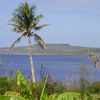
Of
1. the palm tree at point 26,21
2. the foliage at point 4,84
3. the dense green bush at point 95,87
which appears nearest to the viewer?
the foliage at point 4,84

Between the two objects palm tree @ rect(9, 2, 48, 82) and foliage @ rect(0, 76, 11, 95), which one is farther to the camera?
palm tree @ rect(9, 2, 48, 82)

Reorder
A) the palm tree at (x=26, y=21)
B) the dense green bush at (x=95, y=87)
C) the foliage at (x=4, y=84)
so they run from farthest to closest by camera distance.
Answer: the palm tree at (x=26, y=21) → the dense green bush at (x=95, y=87) → the foliage at (x=4, y=84)

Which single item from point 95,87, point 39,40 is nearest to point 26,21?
point 39,40

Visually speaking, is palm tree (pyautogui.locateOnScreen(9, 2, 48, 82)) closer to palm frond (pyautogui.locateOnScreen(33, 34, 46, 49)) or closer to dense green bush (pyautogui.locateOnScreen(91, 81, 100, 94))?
palm frond (pyautogui.locateOnScreen(33, 34, 46, 49))

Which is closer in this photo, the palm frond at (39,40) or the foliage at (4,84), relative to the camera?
the foliage at (4,84)

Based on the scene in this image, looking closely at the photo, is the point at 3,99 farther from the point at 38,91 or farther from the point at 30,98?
the point at 38,91

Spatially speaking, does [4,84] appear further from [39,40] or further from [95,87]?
[39,40]

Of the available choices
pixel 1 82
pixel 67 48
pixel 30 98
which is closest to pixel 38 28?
pixel 1 82

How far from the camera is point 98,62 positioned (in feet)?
55.3

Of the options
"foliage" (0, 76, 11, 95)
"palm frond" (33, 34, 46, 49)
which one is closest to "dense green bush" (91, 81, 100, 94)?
"foliage" (0, 76, 11, 95)

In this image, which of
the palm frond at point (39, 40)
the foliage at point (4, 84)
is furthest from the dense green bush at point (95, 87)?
the palm frond at point (39, 40)

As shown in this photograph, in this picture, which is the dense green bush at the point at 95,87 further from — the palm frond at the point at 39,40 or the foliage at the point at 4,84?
the palm frond at the point at 39,40

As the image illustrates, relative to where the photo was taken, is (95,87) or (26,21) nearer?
(95,87)

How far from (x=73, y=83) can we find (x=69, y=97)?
23835mm
